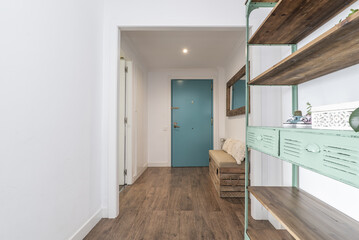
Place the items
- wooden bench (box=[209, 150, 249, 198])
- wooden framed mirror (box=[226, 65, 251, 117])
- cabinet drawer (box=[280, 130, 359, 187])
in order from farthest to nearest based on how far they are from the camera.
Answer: wooden framed mirror (box=[226, 65, 251, 117]) → wooden bench (box=[209, 150, 249, 198]) → cabinet drawer (box=[280, 130, 359, 187])

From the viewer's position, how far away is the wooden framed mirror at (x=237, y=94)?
3.05m

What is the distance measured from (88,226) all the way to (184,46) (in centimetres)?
291

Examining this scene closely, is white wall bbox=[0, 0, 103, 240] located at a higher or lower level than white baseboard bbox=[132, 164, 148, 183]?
higher

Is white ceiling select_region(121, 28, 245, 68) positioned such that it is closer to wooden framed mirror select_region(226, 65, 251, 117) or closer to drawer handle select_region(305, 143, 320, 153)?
wooden framed mirror select_region(226, 65, 251, 117)

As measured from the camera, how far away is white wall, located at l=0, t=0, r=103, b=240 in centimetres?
102

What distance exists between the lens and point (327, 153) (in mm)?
711

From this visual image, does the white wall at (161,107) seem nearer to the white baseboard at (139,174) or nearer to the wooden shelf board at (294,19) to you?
the white baseboard at (139,174)

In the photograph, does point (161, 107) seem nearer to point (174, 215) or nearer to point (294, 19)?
point (174, 215)

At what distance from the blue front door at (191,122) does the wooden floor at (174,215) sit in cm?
136

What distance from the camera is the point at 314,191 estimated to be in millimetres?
1372

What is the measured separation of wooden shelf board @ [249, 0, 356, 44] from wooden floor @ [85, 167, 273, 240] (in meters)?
1.70

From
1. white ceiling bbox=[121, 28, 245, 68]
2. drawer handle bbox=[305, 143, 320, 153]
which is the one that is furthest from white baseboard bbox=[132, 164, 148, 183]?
drawer handle bbox=[305, 143, 320, 153]

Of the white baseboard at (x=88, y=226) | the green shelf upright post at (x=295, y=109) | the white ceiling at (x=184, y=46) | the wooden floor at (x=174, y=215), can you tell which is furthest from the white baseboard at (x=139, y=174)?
the green shelf upright post at (x=295, y=109)

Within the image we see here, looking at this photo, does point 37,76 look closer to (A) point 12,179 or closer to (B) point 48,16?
(B) point 48,16
